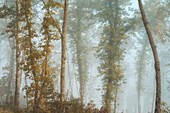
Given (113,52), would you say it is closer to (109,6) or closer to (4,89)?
(109,6)

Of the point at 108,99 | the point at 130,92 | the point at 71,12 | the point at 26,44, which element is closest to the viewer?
the point at 26,44

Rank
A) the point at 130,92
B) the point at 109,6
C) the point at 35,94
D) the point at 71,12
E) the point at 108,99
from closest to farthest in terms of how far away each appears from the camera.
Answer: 1. the point at 35,94
2. the point at 108,99
3. the point at 109,6
4. the point at 71,12
5. the point at 130,92

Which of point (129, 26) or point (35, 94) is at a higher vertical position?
point (129, 26)

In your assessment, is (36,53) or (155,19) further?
(155,19)

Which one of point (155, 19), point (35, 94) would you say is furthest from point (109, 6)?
point (35, 94)

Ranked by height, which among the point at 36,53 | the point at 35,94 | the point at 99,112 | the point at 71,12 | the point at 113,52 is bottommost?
the point at 99,112

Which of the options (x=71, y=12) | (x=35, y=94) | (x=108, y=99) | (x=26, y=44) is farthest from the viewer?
(x=71, y=12)

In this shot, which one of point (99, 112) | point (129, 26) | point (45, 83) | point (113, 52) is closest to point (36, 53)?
point (45, 83)

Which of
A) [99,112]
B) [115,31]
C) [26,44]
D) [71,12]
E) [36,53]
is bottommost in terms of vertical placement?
[99,112]

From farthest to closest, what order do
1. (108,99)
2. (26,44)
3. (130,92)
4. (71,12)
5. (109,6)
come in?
1. (130,92)
2. (71,12)
3. (109,6)
4. (108,99)
5. (26,44)

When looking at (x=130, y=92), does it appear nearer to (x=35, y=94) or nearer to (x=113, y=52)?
(x=113, y=52)

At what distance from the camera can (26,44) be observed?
6117 mm

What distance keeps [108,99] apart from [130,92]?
50.3 m

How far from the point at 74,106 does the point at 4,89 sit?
10.2 metres
